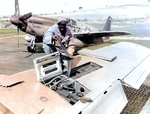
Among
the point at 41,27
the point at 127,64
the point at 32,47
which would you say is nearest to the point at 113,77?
the point at 127,64

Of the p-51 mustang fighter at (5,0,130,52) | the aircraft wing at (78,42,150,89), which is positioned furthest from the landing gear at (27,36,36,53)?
the aircraft wing at (78,42,150,89)

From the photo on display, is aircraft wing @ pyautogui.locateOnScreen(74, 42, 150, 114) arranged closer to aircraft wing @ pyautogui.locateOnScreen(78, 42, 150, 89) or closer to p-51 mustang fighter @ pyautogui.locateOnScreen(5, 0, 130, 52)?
aircraft wing @ pyautogui.locateOnScreen(78, 42, 150, 89)

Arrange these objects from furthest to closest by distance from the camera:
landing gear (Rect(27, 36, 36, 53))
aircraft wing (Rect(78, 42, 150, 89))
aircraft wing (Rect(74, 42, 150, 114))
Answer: landing gear (Rect(27, 36, 36, 53))
aircraft wing (Rect(78, 42, 150, 89))
aircraft wing (Rect(74, 42, 150, 114))

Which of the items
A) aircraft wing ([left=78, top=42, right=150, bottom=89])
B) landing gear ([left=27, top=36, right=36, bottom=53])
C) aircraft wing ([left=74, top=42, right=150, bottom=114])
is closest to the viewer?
aircraft wing ([left=74, top=42, right=150, bottom=114])

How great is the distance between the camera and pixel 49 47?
2.84 m

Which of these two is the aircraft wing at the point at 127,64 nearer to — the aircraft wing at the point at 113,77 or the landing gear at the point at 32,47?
the aircraft wing at the point at 113,77

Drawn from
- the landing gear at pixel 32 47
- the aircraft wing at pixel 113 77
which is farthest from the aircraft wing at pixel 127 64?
the landing gear at pixel 32 47

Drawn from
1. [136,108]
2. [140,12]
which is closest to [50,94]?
[136,108]

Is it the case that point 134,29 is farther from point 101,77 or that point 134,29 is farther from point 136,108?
point 101,77

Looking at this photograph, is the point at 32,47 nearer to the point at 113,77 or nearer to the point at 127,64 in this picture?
the point at 127,64

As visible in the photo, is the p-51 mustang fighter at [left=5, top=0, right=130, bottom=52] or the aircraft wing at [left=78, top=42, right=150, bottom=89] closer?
the aircraft wing at [left=78, top=42, right=150, bottom=89]

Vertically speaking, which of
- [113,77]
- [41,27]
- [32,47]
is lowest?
[32,47]

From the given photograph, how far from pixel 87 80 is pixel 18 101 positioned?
3.40ft

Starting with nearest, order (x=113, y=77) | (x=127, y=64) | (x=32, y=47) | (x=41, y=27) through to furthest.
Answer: (x=113, y=77) < (x=127, y=64) < (x=32, y=47) < (x=41, y=27)
